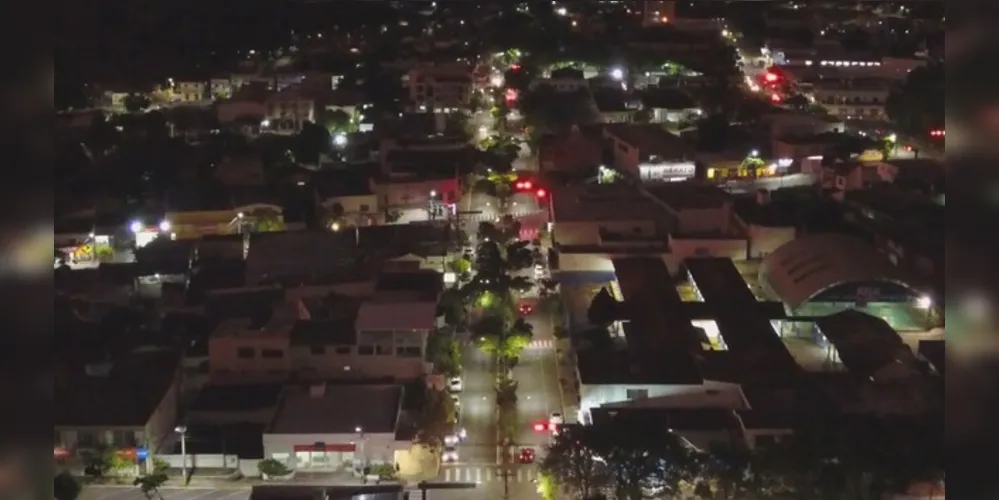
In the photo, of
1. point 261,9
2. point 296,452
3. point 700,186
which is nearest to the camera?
point 296,452

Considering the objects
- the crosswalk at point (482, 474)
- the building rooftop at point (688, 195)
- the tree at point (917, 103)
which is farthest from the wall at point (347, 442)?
the tree at point (917, 103)

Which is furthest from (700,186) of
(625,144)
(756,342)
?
(756,342)

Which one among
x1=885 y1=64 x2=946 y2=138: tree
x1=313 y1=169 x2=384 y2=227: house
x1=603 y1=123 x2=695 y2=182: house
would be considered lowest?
x1=313 y1=169 x2=384 y2=227: house

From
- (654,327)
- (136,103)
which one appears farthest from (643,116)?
(654,327)

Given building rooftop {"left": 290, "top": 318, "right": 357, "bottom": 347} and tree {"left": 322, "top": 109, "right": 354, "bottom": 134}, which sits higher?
tree {"left": 322, "top": 109, "right": 354, "bottom": 134}

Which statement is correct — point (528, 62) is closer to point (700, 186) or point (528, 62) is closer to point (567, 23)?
point (567, 23)

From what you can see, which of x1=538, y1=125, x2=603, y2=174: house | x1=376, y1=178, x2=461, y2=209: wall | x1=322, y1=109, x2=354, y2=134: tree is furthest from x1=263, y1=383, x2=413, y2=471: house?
x1=322, y1=109, x2=354, y2=134: tree

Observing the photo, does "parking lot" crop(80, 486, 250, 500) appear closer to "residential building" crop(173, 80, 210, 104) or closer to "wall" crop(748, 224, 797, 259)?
"wall" crop(748, 224, 797, 259)
